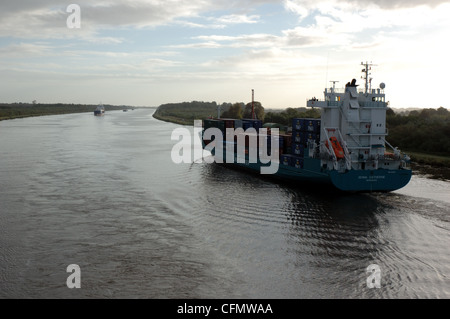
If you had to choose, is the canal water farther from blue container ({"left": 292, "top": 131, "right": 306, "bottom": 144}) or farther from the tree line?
the tree line

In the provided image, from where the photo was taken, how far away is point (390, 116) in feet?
243

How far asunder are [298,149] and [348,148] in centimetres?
463

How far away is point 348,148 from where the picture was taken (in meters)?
31.3

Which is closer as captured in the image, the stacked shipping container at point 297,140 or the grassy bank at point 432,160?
the stacked shipping container at point 297,140

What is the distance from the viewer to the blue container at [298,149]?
1345 inches

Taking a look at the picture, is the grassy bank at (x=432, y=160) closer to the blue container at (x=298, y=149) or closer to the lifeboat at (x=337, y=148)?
the lifeboat at (x=337, y=148)

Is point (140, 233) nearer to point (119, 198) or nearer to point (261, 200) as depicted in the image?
point (119, 198)

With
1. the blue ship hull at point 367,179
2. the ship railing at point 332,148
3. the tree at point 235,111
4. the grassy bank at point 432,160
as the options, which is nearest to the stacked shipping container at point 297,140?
the ship railing at point 332,148

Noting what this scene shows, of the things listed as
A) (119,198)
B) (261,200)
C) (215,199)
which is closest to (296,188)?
(261,200)

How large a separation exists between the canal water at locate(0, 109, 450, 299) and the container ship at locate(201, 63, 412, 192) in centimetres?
141

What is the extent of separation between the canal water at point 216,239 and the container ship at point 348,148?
1406 mm
